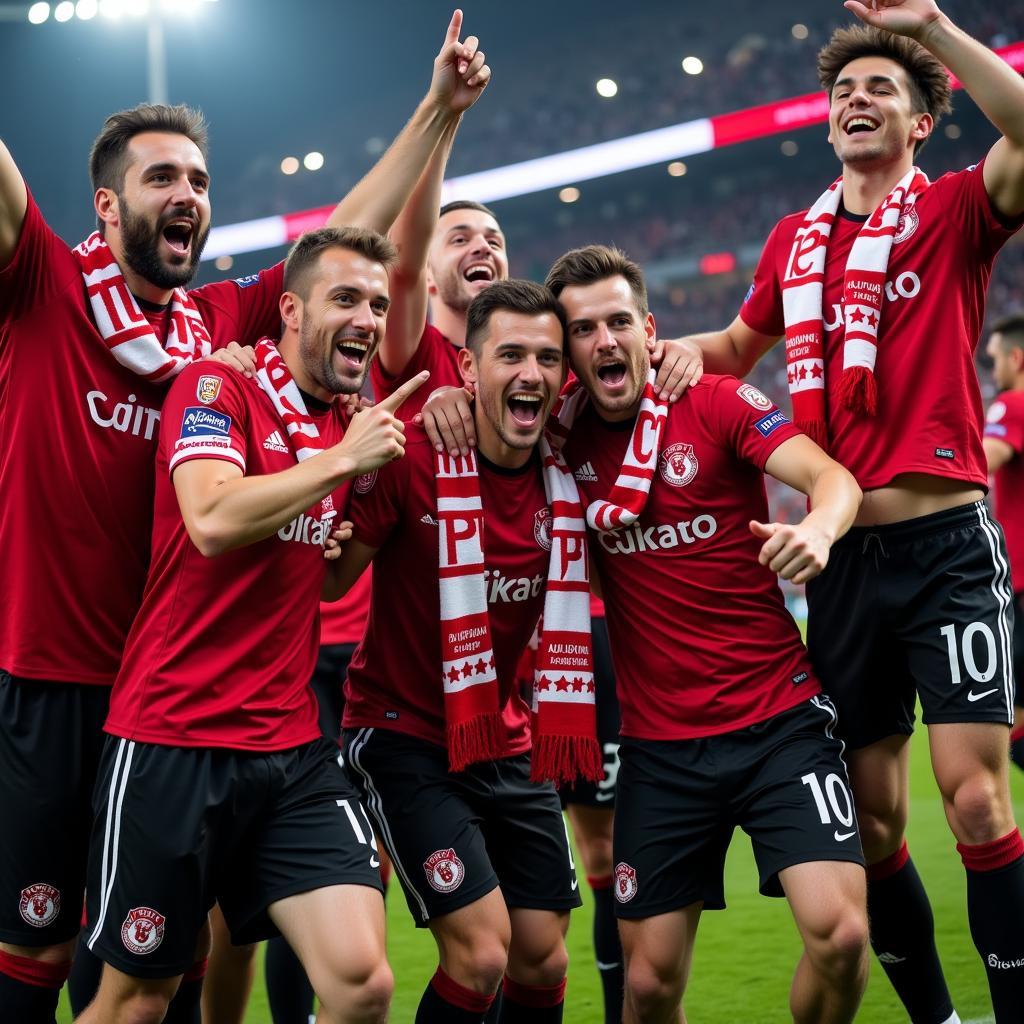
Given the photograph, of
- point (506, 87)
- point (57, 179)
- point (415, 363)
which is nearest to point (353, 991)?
point (415, 363)

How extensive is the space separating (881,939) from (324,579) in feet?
6.66

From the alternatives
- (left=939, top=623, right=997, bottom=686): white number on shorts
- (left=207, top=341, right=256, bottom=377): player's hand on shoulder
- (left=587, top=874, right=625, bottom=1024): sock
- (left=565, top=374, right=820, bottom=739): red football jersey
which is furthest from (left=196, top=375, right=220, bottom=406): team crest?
(left=587, top=874, right=625, bottom=1024): sock

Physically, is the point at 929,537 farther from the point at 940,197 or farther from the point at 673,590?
the point at 940,197

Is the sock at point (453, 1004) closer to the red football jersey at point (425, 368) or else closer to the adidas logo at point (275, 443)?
the adidas logo at point (275, 443)

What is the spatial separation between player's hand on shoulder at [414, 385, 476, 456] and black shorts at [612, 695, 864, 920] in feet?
3.38

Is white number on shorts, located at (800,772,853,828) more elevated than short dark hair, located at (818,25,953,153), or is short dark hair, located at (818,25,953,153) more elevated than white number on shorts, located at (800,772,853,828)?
short dark hair, located at (818,25,953,153)

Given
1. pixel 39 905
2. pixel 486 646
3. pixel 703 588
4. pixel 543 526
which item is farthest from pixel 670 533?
pixel 39 905

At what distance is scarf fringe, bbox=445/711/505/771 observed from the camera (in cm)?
358

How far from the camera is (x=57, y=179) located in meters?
28.0

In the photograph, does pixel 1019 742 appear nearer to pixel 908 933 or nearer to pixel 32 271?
pixel 908 933

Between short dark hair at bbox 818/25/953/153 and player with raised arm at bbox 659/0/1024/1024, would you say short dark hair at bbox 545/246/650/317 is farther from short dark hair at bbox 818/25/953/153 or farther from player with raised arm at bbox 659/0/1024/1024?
short dark hair at bbox 818/25/953/153

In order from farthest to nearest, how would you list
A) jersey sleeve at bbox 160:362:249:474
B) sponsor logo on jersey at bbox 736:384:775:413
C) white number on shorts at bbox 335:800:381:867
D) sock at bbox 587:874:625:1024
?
1. sock at bbox 587:874:625:1024
2. sponsor logo on jersey at bbox 736:384:775:413
3. white number on shorts at bbox 335:800:381:867
4. jersey sleeve at bbox 160:362:249:474

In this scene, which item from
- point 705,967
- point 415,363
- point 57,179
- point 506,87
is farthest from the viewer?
point 506,87

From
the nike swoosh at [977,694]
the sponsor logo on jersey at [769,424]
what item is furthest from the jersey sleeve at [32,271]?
the nike swoosh at [977,694]
